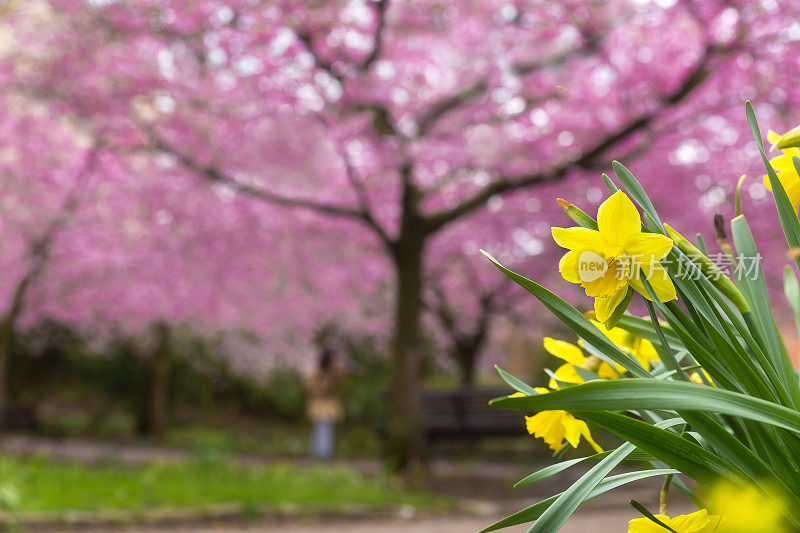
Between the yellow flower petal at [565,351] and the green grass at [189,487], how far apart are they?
160 inches

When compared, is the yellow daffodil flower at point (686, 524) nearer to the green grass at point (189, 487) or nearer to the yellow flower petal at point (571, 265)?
the yellow flower petal at point (571, 265)

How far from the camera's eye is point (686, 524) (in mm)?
820

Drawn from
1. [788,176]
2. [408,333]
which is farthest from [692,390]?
[408,333]

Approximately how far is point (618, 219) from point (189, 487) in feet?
17.3

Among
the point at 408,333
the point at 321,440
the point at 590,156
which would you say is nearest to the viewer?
the point at 590,156

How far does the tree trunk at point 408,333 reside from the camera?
7672 millimetres

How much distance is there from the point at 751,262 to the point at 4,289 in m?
8.74

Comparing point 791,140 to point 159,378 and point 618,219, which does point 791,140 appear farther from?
point 159,378

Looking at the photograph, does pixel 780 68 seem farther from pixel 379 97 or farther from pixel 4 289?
pixel 4 289

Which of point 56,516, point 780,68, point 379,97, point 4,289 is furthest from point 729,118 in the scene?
point 4,289

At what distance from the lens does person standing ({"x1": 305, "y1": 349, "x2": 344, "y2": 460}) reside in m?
9.29

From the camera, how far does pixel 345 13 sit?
6.58 meters

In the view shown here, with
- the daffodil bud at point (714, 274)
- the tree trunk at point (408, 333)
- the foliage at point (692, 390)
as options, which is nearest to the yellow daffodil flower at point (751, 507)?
the foliage at point (692, 390)

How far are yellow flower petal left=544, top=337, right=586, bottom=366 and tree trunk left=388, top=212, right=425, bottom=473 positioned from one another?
6639mm
